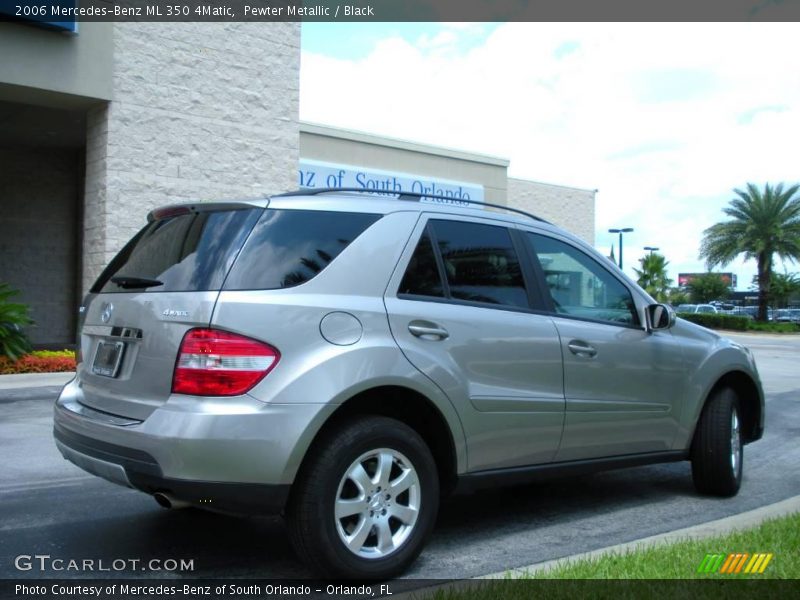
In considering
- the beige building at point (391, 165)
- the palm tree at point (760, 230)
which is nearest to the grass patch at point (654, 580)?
the beige building at point (391, 165)

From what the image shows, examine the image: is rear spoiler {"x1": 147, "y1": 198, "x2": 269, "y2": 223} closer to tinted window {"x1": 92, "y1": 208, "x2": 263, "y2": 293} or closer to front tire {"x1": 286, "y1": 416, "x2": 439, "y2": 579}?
tinted window {"x1": 92, "y1": 208, "x2": 263, "y2": 293}

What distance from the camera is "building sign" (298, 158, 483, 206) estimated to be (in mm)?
20766

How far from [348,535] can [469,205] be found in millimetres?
2309

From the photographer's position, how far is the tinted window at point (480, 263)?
15.2ft

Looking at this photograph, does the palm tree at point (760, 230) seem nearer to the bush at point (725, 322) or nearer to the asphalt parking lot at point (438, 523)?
the bush at point (725, 322)

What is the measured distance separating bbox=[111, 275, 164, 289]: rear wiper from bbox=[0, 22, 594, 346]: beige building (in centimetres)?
1143

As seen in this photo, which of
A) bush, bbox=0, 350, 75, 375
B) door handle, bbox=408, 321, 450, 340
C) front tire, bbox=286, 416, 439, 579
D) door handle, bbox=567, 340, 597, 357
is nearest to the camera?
front tire, bbox=286, 416, 439, 579

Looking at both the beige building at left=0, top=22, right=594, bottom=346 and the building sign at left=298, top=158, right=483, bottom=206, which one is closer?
the beige building at left=0, top=22, right=594, bottom=346

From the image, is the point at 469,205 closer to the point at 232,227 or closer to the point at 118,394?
the point at 232,227

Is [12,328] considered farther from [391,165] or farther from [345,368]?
[345,368]

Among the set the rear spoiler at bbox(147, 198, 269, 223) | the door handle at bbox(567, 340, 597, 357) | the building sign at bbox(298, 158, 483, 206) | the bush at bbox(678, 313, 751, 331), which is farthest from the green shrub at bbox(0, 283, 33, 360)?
the bush at bbox(678, 313, 751, 331)

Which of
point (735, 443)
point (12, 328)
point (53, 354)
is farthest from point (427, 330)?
point (53, 354)

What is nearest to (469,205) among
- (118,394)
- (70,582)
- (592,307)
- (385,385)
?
(592,307)

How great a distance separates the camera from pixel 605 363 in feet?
17.0
